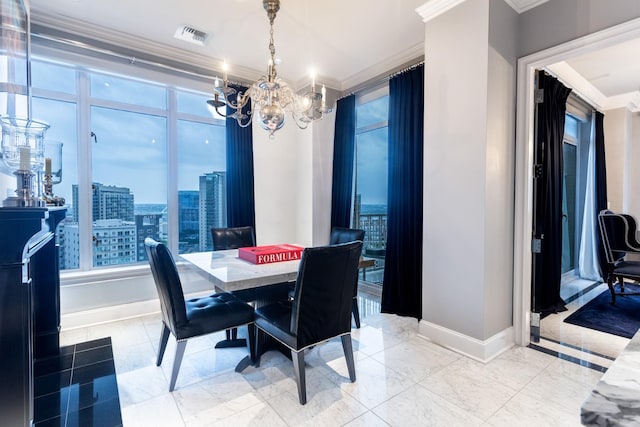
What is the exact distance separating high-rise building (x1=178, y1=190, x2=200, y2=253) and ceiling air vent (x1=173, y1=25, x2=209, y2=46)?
1647 millimetres

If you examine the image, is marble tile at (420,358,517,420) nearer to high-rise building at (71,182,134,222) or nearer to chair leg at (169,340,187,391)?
chair leg at (169,340,187,391)

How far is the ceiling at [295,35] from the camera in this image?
8.90 feet

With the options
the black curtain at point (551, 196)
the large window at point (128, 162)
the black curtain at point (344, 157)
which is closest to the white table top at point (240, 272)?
the large window at point (128, 162)

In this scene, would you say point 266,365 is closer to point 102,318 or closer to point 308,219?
point 102,318

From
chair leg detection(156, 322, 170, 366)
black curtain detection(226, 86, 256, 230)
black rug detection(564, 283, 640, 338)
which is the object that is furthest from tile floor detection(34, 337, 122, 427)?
black rug detection(564, 283, 640, 338)

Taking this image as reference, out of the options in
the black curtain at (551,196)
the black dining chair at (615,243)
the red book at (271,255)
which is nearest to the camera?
the red book at (271,255)

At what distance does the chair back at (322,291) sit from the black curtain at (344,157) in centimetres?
218

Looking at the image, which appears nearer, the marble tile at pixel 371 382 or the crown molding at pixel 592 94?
the marble tile at pixel 371 382

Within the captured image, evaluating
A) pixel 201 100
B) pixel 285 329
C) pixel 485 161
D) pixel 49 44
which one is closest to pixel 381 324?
pixel 285 329

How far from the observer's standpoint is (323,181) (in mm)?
4359

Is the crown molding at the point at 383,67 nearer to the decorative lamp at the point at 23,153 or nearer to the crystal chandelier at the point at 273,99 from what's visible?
the crystal chandelier at the point at 273,99

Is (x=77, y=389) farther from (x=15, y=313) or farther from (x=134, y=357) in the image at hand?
(x=15, y=313)

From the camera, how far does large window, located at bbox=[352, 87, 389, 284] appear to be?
3990 millimetres

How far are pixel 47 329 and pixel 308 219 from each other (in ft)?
9.35
